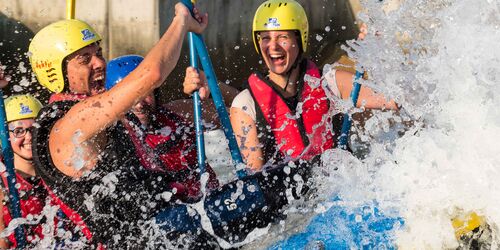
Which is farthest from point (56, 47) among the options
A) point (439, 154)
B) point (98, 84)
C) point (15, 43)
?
point (15, 43)

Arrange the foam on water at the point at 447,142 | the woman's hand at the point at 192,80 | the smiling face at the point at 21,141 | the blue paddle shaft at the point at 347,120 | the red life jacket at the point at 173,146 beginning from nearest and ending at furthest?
1. the foam on water at the point at 447,142
2. the woman's hand at the point at 192,80
3. the red life jacket at the point at 173,146
4. the blue paddle shaft at the point at 347,120
5. the smiling face at the point at 21,141

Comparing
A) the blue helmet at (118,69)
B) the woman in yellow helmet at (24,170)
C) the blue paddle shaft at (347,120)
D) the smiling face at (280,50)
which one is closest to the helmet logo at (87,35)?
the woman in yellow helmet at (24,170)

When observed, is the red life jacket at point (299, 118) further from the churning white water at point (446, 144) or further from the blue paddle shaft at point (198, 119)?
the churning white water at point (446, 144)

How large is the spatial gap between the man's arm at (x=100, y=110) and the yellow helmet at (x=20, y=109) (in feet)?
5.42

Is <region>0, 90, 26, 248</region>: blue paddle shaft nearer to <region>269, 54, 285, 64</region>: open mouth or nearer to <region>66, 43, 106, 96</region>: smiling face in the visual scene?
<region>66, 43, 106, 96</region>: smiling face

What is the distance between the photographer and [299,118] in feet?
13.4

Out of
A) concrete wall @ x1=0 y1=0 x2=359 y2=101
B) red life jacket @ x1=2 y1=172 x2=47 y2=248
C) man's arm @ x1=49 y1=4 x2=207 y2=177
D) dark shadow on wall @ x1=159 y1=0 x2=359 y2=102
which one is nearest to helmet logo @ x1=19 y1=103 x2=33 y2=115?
red life jacket @ x1=2 y1=172 x2=47 y2=248

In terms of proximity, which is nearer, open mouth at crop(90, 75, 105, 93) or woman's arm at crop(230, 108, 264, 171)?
open mouth at crop(90, 75, 105, 93)

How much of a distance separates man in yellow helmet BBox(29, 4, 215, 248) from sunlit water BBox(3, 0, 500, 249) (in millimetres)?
452

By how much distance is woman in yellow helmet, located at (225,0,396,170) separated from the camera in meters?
4.02

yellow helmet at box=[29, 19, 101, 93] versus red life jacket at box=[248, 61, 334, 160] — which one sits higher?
yellow helmet at box=[29, 19, 101, 93]

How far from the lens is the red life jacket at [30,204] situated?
371 centimetres

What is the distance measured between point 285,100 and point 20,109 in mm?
1634

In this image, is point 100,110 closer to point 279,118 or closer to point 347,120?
point 279,118
